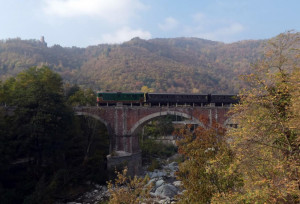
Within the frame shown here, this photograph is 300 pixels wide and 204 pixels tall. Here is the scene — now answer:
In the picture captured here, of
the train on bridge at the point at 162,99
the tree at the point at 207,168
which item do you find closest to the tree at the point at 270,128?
the tree at the point at 207,168

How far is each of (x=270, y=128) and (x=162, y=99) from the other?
18313 mm

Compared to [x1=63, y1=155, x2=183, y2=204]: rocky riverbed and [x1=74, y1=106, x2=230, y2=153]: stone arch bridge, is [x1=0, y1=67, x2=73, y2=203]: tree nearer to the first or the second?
[x1=63, y1=155, x2=183, y2=204]: rocky riverbed

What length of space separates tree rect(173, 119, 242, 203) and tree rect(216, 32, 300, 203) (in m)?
0.55

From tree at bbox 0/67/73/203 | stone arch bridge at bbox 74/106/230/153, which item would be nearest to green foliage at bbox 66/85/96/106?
stone arch bridge at bbox 74/106/230/153

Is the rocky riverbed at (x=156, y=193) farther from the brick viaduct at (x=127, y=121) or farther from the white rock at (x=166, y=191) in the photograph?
the brick viaduct at (x=127, y=121)

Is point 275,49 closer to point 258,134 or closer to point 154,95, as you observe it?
point 258,134

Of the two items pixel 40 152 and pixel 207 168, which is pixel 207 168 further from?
pixel 40 152

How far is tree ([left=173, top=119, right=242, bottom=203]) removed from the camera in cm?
704

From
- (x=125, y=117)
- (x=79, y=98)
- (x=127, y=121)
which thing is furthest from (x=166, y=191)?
(x=79, y=98)

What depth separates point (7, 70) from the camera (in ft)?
185

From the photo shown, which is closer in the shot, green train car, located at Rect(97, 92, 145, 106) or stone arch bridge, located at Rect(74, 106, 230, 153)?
stone arch bridge, located at Rect(74, 106, 230, 153)

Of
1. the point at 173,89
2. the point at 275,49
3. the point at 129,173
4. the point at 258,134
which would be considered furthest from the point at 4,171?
the point at 173,89

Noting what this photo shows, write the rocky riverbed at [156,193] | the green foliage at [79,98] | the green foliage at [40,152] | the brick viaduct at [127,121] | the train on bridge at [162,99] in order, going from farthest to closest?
1. the green foliage at [79,98]
2. the train on bridge at [162,99]
3. the brick viaduct at [127,121]
4. the rocky riverbed at [156,193]
5. the green foliage at [40,152]

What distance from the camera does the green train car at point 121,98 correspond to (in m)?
24.5
